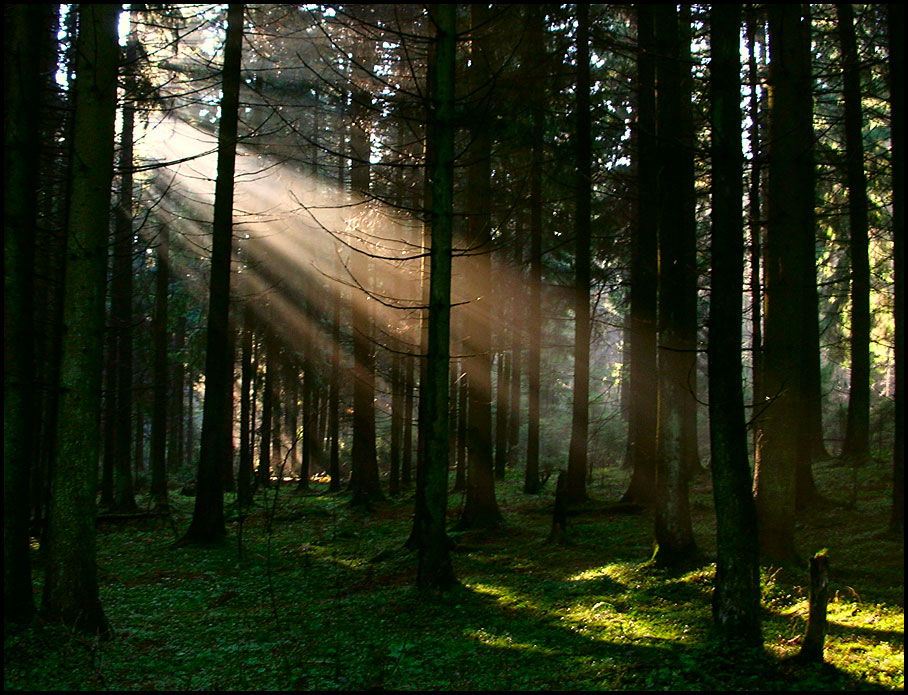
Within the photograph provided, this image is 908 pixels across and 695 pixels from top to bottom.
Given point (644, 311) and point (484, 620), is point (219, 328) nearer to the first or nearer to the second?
point (484, 620)

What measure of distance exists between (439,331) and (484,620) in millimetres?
3589

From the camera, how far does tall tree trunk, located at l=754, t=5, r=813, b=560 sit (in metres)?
8.24

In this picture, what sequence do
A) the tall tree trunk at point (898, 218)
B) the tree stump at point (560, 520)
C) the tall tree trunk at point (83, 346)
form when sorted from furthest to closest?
the tree stump at point (560, 520)
the tall tree trunk at point (898, 218)
the tall tree trunk at point (83, 346)

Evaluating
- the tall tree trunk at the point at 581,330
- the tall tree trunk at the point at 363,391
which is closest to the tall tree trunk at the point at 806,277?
the tall tree trunk at the point at 581,330

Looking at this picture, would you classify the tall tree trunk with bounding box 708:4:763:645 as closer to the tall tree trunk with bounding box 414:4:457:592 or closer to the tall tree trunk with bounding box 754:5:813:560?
the tall tree trunk with bounding box 754:5:813:560

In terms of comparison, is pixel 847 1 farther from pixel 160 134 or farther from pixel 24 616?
pixel 160 134

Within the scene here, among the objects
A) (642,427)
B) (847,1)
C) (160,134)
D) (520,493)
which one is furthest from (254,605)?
(160,134)

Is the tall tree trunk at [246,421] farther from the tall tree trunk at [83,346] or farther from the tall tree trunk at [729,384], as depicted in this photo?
the tall tree trunk at [729,384]

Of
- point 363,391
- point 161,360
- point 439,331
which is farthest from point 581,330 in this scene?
point 161,360

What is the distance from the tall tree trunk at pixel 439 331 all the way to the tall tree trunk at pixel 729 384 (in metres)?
3.47

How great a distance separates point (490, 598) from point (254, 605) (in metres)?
3.38

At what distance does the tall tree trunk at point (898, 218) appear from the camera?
8.95 m

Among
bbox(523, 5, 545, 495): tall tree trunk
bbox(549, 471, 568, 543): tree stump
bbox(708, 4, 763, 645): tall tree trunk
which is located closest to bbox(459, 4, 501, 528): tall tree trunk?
bbox(523, 5, 545, 495): tall tree trunk

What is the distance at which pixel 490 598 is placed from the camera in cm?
A: 875
